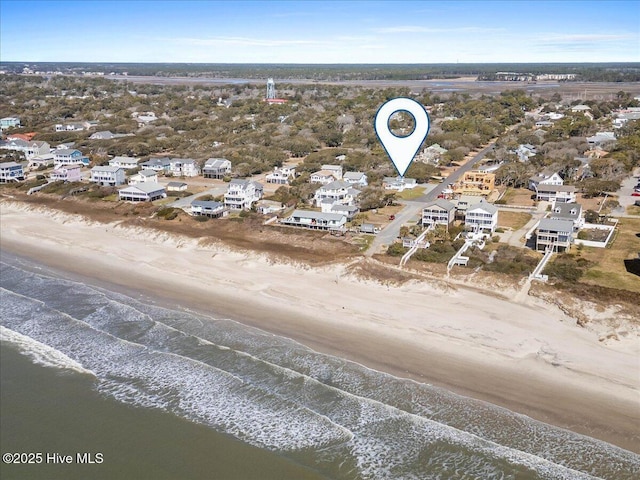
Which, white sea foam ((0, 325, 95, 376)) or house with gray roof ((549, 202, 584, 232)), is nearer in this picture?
white sea foam ((0, 325, 95, 376))

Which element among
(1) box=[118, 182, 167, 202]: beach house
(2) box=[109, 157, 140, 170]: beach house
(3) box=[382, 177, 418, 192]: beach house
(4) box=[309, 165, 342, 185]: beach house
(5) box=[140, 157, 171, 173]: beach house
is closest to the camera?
(1) box=[118, 182, 167, 202]: beach house

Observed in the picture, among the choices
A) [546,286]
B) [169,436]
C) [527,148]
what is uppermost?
[527,148]

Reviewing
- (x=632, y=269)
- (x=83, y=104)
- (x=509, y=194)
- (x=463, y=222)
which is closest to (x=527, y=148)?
(x=509, y=194)

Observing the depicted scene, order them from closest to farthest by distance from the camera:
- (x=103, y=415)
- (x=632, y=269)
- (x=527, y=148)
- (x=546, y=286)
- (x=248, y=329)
→ 1. (x=103, y=415)
2. (x=248, y=329)
3. (x=546, y=286)
4. (x=632, y=269)
5. (x=527, y=148)

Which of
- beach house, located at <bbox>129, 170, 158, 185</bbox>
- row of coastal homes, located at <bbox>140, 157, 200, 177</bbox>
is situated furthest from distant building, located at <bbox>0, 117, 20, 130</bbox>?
beach house, located at <bbox>129, 170, 158, 185</bbox>

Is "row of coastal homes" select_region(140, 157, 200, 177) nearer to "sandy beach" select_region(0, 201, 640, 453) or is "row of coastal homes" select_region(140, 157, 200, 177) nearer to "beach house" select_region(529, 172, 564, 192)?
"sandy beach" select_region(0, 201, 640, 453)

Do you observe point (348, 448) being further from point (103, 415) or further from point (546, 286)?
point (546, 286)

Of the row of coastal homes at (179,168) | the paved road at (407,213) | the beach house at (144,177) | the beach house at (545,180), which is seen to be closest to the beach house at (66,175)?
the beach house at (144,177)
